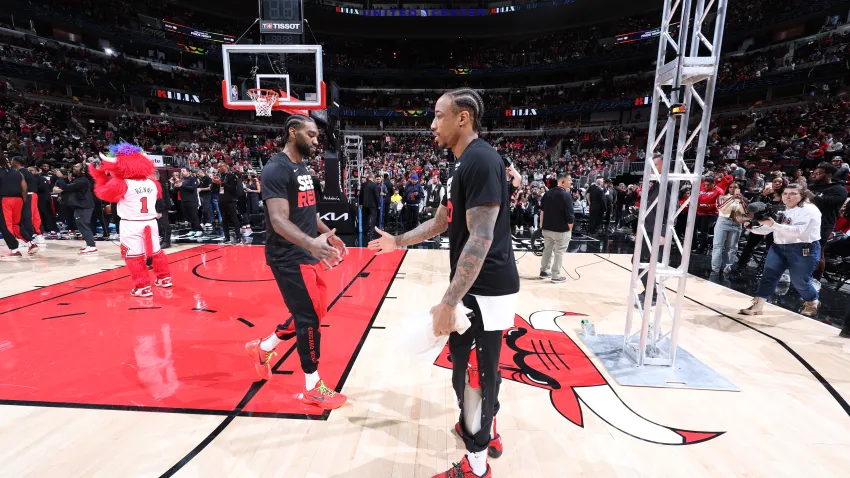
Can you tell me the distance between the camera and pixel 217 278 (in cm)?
611

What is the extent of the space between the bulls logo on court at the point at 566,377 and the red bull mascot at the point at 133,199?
4.43 meters

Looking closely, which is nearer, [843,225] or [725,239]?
[843,225]

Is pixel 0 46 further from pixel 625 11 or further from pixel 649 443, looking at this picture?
pixel 625 11

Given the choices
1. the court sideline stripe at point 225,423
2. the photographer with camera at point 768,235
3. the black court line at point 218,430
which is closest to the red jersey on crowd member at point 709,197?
the photographer with camera at point 768,235

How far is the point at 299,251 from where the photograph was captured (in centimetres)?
265

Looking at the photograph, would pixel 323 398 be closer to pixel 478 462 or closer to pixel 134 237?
pixel 478 462

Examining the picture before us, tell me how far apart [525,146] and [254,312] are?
31.4m

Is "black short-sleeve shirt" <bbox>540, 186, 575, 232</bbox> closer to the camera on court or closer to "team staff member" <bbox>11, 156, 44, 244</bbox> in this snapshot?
the camera on court

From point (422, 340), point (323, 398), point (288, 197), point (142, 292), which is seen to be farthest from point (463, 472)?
point (142, 292)

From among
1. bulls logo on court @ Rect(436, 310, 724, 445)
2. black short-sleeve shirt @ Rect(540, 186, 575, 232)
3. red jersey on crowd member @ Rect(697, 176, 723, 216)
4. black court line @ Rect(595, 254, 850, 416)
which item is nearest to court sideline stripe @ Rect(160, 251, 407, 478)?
bulls logo on court @ Rect(436, 310, 724, 445)

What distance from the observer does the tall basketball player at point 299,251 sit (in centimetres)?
248

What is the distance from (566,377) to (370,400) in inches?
65.6

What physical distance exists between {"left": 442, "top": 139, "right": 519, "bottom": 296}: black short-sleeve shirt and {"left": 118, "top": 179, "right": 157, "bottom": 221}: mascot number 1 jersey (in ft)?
16.7

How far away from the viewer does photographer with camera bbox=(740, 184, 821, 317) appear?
4355 millimetres
